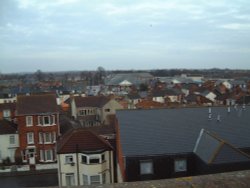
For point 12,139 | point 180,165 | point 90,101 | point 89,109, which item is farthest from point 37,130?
point 90,101

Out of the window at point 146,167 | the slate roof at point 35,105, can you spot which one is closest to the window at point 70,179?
the window at point 146,167

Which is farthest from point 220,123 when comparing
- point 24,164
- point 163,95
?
point 163,95

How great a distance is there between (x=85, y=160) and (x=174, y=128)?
6343mm

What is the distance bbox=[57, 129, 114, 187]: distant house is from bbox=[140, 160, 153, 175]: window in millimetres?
4414

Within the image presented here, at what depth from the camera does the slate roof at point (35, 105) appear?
30.2 m

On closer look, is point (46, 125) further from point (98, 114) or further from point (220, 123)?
point (98, 114)

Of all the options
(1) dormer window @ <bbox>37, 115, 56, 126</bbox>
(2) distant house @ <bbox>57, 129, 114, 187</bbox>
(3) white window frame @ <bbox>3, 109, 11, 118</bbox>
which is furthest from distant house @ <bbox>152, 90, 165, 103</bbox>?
(2) distant house @ <bbox>57, 129, 114, 187</bbox>

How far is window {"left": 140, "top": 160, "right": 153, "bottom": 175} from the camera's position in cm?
1684

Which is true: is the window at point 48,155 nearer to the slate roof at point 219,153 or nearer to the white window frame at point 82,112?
the slate roof at point 219,153

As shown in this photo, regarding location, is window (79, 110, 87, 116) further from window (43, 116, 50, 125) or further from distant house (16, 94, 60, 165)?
window (43, 116, 50, 125)

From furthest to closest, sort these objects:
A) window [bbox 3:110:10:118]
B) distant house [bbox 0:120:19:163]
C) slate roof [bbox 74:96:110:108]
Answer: slate roof [bbox 74:96:110:108] < window [bbox 3:110:10:118] < distant house [bbox 0:120:19:163]

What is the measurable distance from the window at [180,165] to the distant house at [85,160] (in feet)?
18.2

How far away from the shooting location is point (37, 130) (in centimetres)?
3053

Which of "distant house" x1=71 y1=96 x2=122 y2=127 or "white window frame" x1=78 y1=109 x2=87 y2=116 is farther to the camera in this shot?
"white window frame" x1=78 y1=109 x2=87 y2=116
